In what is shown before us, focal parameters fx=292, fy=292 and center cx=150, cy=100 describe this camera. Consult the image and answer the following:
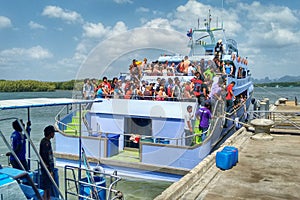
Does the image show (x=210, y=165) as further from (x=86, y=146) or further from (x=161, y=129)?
(x=86, y=146)

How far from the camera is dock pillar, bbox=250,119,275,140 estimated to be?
38.2ft

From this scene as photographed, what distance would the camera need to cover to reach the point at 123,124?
1219cm

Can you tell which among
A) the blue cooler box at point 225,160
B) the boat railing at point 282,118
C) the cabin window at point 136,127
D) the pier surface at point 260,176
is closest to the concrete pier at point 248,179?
the pier surface at point 260,176

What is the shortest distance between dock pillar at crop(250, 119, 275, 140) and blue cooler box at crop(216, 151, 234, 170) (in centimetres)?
437

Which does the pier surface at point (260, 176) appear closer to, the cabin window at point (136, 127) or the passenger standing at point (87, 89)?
the cabin window at point (136, 127)

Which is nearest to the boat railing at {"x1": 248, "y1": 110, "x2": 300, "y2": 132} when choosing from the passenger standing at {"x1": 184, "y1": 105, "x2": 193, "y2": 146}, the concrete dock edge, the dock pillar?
the dock pillar

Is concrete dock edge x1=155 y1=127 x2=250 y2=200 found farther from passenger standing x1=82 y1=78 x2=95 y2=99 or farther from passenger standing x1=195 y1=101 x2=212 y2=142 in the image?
passenger standing x1=82 y1=78 x2=95 y2=99

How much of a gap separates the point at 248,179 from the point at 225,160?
0.79 m

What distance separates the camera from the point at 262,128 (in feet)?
39.7

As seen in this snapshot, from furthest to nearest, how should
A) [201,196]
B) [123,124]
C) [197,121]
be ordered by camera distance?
[123,124]
[197,121]
[201,196]

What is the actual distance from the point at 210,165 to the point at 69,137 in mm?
5960

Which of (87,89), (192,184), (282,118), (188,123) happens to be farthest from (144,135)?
(282,118)

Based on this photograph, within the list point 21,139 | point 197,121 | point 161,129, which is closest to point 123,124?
point 161,129

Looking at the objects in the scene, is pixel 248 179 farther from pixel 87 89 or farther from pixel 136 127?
pixel 87 89
